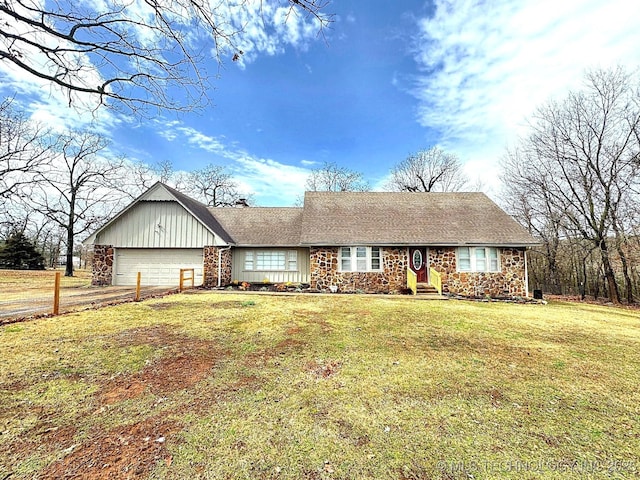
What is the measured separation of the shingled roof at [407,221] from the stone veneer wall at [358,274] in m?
0.62

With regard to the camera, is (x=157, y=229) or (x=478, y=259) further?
(x=157, y=229)

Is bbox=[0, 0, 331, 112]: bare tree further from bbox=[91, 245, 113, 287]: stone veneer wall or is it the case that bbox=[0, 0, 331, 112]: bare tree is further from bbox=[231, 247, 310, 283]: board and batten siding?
bbox=[91, 245, 113, 287]: stone veneer wall

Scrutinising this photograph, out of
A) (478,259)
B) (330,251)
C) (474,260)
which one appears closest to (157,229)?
(330,251)

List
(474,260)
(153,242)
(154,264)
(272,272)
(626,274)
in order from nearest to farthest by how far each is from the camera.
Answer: (474,260) < (153,242) < (154,264) < (272,272) < (626,274)

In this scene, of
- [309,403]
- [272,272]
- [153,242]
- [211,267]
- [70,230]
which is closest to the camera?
[309,403]

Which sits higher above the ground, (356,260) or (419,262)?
(356,260)

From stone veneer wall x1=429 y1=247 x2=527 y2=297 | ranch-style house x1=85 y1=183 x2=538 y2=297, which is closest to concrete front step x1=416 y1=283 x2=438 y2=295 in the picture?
ranch-style house x1=85 y1=183 x2=538 y2=297

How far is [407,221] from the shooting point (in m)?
16.5

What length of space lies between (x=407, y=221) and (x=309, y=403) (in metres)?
14.0

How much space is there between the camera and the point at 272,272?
16.7m

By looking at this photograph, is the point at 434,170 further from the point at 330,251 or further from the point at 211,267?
the point at 211,267

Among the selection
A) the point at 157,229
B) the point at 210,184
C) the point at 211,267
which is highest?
the point at 210,184

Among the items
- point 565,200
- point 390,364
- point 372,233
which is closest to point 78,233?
point 372,233

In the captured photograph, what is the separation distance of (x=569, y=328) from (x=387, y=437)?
26.2 ft
